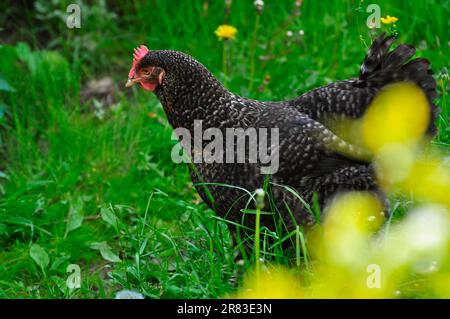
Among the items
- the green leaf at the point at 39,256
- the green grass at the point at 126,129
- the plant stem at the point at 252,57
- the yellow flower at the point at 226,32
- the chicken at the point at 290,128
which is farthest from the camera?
the plant stem at the point at 252,57

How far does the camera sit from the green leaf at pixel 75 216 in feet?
14.6

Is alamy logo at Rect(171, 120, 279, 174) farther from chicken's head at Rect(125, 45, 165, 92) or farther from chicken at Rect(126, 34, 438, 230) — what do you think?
chicken's head at Rect(125, 45, 165, 92)

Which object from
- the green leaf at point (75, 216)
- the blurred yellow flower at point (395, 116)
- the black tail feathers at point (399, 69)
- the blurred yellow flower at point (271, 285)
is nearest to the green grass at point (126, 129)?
the green leaf at point (75, 216)

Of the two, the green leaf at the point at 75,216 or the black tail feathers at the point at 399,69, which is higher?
the black tail feathers at the point at 399,69

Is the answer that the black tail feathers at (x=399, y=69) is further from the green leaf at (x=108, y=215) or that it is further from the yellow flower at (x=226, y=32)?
the yellow flower at (x=226, y=32)

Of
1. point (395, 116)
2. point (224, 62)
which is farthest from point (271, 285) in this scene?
point (224, 62)

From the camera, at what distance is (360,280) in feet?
9.45

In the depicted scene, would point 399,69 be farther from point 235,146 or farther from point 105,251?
point 105,251

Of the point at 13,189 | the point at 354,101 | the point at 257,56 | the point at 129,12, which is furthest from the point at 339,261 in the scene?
the point at 129,12

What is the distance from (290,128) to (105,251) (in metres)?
1.28

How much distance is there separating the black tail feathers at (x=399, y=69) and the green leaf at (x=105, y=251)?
1.61 metres

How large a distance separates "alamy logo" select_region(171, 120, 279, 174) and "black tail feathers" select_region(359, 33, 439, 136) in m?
0.54

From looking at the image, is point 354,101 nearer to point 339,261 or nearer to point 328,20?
point 339,261

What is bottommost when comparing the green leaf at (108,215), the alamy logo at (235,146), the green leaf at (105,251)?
the green leaf at (105,251)
